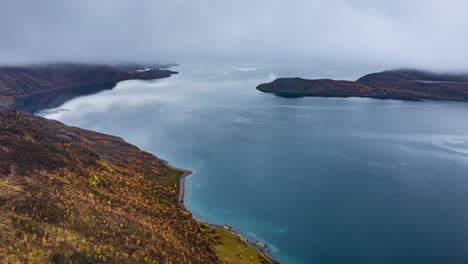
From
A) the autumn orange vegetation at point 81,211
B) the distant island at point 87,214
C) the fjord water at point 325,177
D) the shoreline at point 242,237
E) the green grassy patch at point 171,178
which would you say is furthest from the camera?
the green grassy patch at point 171,178

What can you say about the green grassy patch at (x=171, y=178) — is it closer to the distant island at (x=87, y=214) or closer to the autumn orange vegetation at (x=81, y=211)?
the distant island at (x=87, y=214)

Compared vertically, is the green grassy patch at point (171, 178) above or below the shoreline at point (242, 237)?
above

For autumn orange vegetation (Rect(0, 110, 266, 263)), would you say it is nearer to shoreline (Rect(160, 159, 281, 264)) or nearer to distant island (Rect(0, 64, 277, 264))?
distant island (Rect(0, 64, 277, 264))

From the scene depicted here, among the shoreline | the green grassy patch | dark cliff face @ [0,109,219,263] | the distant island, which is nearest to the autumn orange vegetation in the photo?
dark cliff face @ [0,109,219,263]

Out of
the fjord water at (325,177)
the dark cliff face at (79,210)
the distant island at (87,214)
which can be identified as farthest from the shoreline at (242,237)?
the dark cliff face at (79,210)

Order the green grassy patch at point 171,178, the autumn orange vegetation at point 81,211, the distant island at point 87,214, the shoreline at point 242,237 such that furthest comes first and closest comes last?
1. the green grassy patch at point 171,178
2. the shoreline at point 242,237
3. the distant island at point 87,214
4. the autumn orange vegetation at point 81,211

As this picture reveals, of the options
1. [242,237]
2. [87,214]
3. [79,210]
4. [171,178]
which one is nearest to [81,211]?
[79,210]
